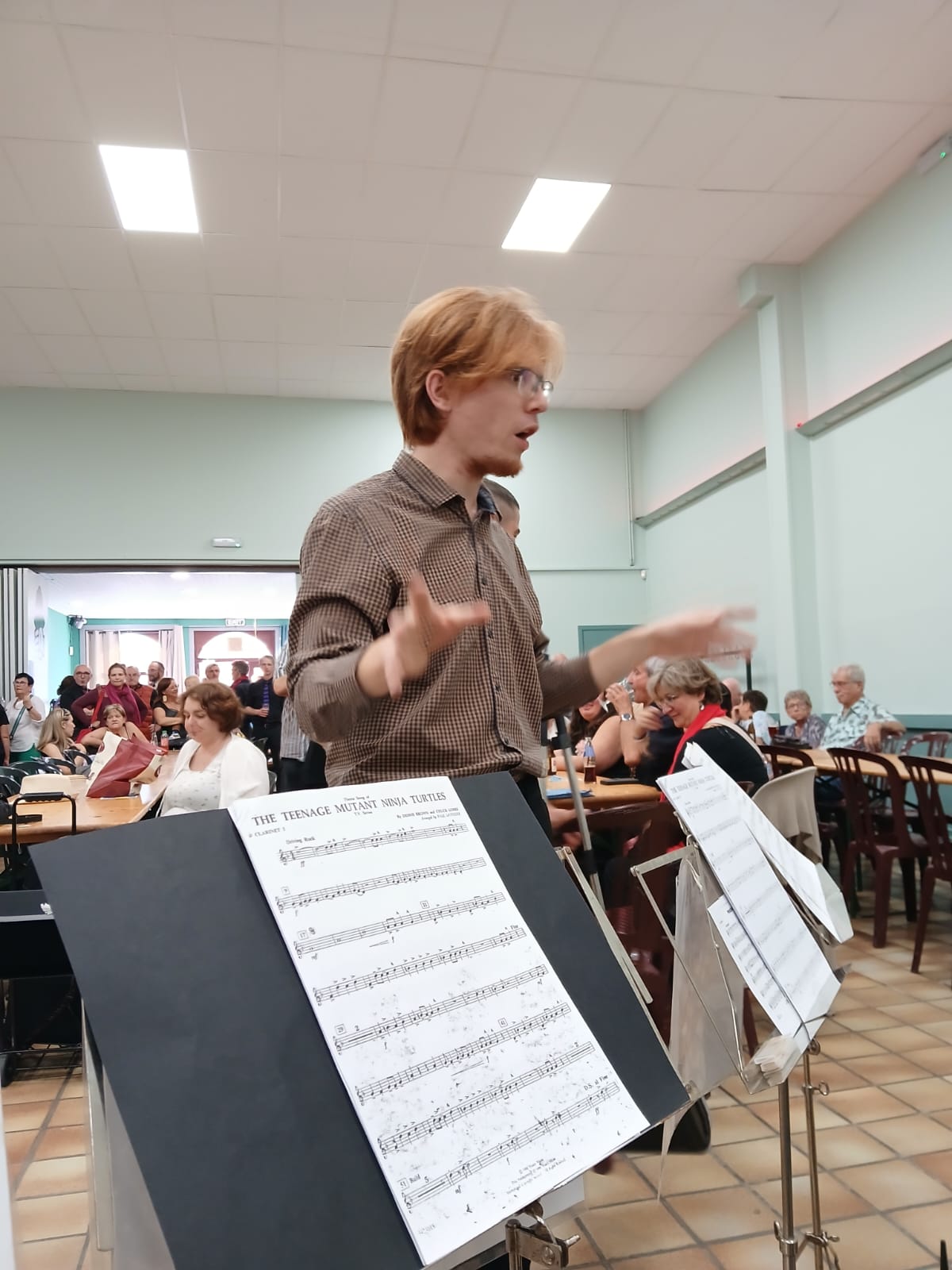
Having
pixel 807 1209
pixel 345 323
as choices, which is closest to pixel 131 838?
pixel 807 1209

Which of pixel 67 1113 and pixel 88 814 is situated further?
pixel 88 814

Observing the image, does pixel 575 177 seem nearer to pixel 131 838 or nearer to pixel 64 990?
pixel 64 990

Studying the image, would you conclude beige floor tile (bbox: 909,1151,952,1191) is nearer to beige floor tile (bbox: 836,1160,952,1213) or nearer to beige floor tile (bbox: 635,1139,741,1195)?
beige floor tile (bbox: 836,1160,952,1213)

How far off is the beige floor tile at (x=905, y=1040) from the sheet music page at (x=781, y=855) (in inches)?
69.9

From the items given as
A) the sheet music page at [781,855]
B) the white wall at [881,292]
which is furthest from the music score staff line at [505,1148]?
the white wall at [881,292]

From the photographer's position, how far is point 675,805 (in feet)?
3.94

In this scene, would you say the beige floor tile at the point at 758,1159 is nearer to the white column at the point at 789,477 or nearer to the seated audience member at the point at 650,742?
the seated audience member at the point at 650,742

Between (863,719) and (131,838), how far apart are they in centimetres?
570

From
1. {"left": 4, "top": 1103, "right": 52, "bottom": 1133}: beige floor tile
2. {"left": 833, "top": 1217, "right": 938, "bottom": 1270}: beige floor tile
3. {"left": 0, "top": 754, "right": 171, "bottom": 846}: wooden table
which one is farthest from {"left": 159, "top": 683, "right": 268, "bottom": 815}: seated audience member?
{"left": 833, "top": 1217, "right": 938, "bottom": 1270}: beige floor tile

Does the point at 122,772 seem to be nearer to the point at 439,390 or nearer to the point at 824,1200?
the point at 824,1200

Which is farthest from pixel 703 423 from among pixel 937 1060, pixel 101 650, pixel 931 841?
pixel 101 650

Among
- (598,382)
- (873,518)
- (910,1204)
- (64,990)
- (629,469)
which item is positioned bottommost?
(910,1204)

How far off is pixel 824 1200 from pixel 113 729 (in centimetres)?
647

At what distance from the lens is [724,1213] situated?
202 centimetres
